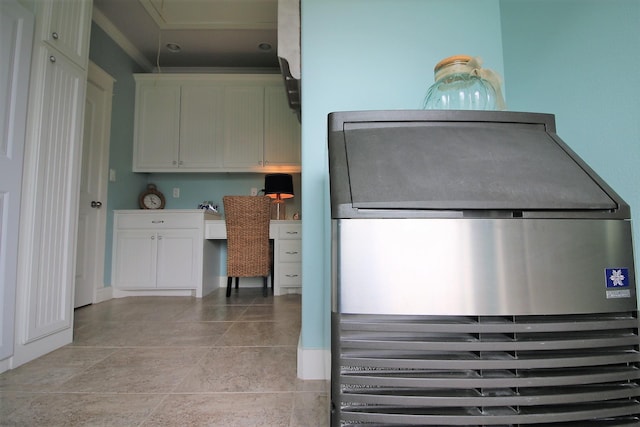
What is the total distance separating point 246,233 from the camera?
9.48 feet

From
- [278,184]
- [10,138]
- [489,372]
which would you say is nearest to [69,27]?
[10,138]

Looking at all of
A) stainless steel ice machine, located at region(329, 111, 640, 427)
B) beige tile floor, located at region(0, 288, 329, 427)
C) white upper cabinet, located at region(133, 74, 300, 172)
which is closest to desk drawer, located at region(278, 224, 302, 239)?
white upper cabinet, located at region(133, 74, 300, 172)

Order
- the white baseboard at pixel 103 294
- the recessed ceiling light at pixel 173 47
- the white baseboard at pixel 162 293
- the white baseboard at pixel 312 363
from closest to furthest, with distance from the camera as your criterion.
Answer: the white baseboard at pixel 312 363
the white baseboard at pixel 103 294
the white baseboard at pixel 162 293
the recessed ceiling light at pixel 173 47

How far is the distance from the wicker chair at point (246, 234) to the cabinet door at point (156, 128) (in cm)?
115

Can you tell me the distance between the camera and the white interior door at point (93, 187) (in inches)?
101

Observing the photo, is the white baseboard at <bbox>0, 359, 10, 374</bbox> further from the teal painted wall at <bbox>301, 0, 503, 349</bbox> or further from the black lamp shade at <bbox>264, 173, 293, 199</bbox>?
the black lamp shade at <bbox>264, 173, 293, 199</bbox>

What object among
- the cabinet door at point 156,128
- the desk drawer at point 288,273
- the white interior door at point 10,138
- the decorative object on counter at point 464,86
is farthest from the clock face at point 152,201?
the decorative object on counter at point 464,86

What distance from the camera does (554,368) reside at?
0.50 metres

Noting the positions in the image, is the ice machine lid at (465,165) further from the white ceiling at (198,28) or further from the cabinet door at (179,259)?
the white ceiling at (198,28)

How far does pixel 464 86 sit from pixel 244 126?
2991 millimetres

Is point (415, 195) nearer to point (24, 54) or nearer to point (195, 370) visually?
point (195, 370)

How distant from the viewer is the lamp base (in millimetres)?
3516

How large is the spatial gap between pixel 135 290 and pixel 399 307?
316cm

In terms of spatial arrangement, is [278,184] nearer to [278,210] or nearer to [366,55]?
[278,210]
